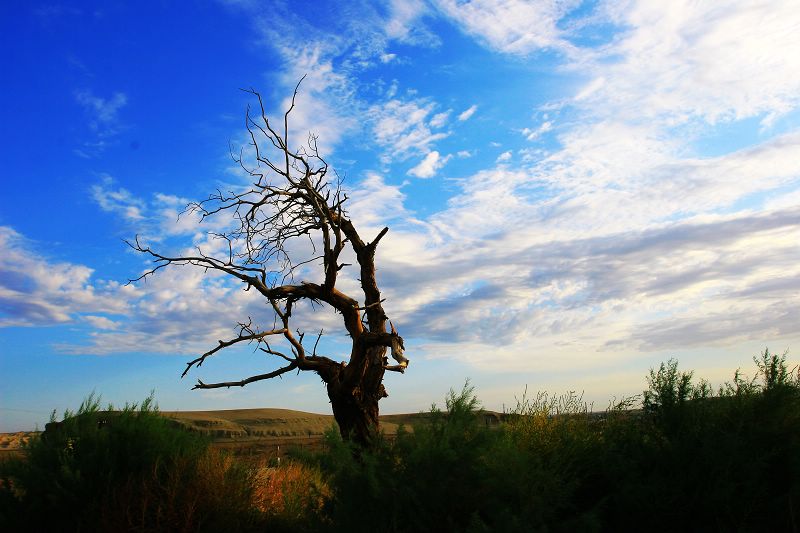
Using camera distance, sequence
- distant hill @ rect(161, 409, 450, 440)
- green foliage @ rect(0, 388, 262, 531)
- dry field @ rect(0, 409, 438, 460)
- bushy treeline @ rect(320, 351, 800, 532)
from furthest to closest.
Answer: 1. distant hill @ rect(161, 409, 450, 440)
2. dry field @ rect(0, 409, 438, 460)
3. green foliage @ rect(0, 388, 262, 531)
4. bushy treeline @ rect(320, 351, 800, 532)

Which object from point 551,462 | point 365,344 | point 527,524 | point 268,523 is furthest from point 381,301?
point 527,524

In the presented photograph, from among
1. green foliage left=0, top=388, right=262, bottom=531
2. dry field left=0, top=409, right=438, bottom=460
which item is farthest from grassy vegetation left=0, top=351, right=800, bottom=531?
dry field left=0, top=409, right=438, bottom=460

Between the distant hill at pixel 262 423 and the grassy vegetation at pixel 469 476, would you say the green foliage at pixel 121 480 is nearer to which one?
the grassy vegetation at pixel 469 476

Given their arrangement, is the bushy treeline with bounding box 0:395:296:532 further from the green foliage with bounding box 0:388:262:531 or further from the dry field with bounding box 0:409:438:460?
the dry field with bounding box 0:409:438:460

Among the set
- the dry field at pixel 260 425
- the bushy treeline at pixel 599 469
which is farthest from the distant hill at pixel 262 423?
the bushy treeline at pixel 599 469

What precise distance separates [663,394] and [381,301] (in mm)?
5499

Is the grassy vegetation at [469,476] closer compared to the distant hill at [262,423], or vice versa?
the grassy vegetation at [469,476]

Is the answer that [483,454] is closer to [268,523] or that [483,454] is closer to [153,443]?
[268,523]

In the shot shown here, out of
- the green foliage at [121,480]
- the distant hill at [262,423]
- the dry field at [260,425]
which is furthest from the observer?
the distant hill at [262,423]

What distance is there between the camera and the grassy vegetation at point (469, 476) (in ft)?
17.8

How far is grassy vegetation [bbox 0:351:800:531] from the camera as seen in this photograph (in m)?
5.42

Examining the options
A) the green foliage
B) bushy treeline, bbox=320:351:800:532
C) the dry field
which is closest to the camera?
bushy treeline, bbox=320:351:800:532

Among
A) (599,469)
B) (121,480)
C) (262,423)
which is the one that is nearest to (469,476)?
(599,469)

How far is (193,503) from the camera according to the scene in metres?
6.28
